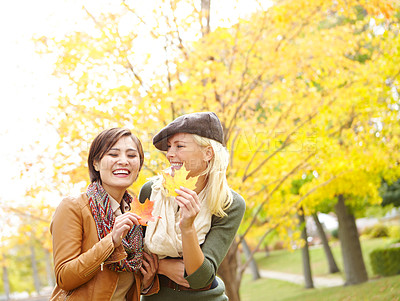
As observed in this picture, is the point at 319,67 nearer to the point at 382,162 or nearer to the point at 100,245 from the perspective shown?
the point at 382,162

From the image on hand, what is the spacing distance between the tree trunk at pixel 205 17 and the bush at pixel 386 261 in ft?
33.5

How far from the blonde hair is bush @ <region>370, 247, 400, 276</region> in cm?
1193

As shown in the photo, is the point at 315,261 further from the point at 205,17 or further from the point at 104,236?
the point at 104,236

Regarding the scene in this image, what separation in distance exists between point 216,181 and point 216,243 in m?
0.38

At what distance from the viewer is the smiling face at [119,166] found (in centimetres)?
242

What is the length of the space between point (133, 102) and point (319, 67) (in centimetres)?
318

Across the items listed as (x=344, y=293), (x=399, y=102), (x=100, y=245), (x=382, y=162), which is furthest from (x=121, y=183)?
(x=344, y=293)

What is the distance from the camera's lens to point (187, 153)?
8.33 ft

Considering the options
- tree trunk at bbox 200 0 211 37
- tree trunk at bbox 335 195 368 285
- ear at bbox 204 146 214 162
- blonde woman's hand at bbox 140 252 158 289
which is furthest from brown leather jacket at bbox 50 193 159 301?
tree trunk at bbox 335 195 368 285

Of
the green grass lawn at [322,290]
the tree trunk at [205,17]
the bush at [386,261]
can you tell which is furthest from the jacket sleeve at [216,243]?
the bush at [386,261]

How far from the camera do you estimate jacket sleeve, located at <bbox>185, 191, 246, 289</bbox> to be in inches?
89.9

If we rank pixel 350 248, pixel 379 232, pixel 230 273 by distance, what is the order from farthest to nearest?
1. pixel 379 232
2. pixel 350 248
3. pixel 230 273

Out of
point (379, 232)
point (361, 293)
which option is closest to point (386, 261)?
point (361, 293)

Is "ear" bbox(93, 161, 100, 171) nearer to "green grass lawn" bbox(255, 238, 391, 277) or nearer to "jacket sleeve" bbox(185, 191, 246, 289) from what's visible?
"jacket sleeve" bbox(185, 191, 246, 289)
